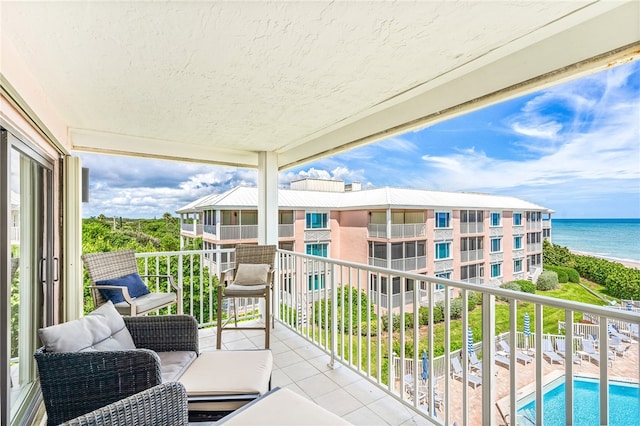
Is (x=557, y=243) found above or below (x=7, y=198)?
below

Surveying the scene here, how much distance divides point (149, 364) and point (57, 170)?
2717mm

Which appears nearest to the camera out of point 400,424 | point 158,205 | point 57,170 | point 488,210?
point 400,424

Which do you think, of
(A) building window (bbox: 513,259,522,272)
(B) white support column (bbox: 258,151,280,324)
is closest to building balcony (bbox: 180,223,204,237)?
(B) white support column (bbox: 258,151,280,324)

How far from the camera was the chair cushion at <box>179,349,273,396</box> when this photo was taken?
159cm

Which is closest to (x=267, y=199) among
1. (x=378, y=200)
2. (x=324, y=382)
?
(x=378, y=200)

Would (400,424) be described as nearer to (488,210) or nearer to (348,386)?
(348,386)

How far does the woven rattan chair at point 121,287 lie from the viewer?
2.95 meters

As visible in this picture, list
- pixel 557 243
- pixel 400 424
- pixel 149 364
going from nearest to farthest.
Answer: pixel 149 364, pixel 400 424, pixel 557 243

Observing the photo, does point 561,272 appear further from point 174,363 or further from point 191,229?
point 191,229

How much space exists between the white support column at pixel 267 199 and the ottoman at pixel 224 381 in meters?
2.48

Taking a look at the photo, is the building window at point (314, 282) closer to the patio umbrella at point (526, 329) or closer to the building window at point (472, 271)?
the patio umbrella at point (526, 329)

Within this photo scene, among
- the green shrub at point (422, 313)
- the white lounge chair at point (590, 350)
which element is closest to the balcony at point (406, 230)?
the green shrub at point (422, 313)

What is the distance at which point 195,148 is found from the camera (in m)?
4.15

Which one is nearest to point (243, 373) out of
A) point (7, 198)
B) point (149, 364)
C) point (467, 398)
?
point (149, 364)
